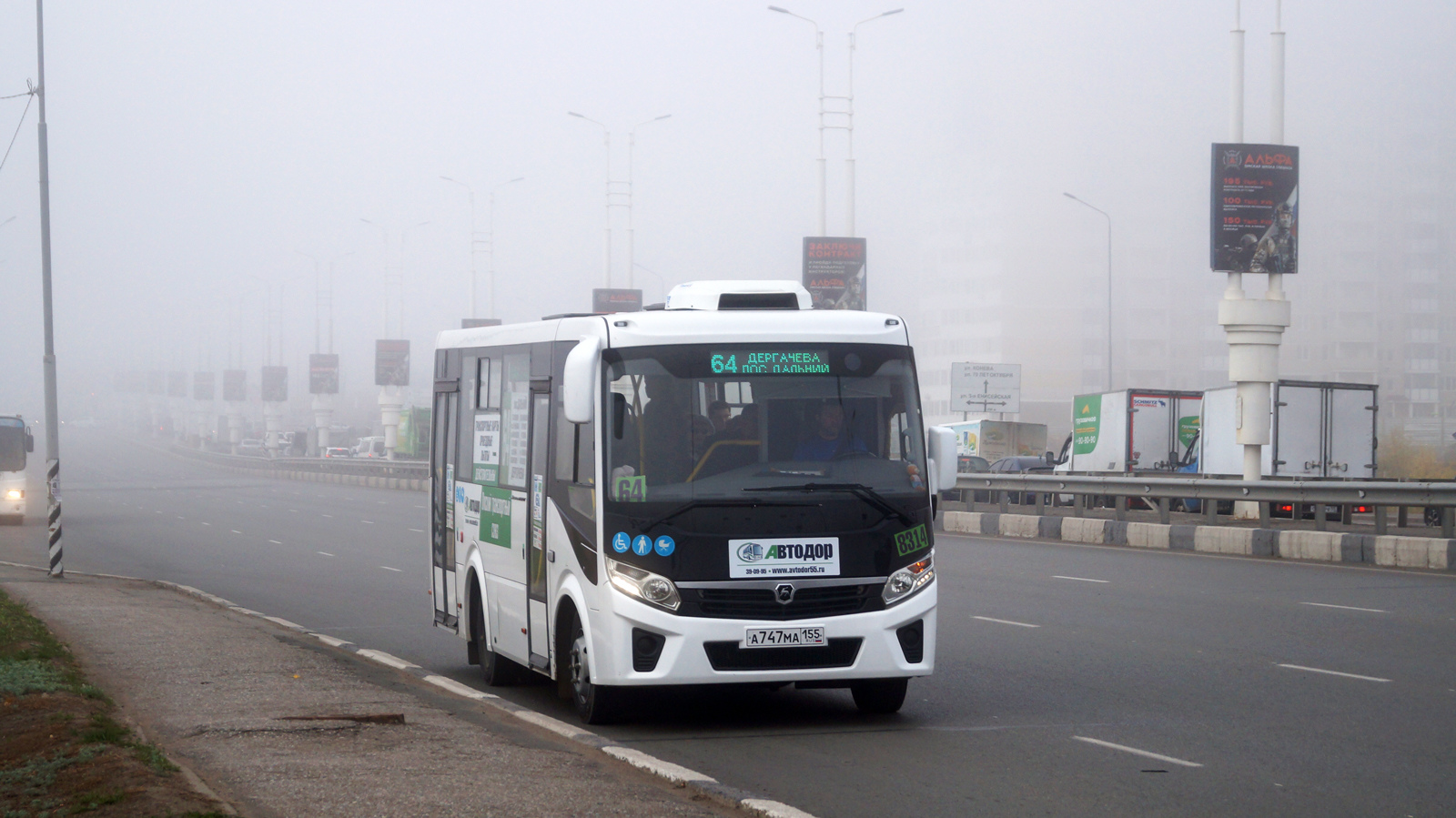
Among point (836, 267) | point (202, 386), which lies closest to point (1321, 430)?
point (836, 267)

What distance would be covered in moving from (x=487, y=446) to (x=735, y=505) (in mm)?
2937

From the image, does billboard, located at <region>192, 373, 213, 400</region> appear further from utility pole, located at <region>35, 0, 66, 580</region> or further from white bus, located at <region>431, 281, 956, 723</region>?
white bus, located at <region>431, 281, 956, 723</region>

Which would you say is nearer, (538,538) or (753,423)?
(753,423)

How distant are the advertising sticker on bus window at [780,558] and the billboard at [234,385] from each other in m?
134

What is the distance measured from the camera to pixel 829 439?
8.77 m

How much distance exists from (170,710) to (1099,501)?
102ft

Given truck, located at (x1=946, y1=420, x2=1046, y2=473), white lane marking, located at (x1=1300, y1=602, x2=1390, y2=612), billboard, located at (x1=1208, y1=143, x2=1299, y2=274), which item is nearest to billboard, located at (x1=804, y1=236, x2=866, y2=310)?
truck, located at (x1=946, y1=420, x2=1046, y2=473)

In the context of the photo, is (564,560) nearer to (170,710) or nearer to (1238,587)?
(170,710)

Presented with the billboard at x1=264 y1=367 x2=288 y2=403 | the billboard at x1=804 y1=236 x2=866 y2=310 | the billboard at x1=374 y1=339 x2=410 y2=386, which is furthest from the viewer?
the billboard at x1=264 y1=367 x2=288 y2=403

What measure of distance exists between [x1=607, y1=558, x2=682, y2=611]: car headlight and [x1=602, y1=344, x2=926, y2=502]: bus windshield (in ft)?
1.37

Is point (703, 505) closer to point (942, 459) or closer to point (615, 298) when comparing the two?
point (942, 459)

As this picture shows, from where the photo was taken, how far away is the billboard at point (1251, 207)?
29016mm

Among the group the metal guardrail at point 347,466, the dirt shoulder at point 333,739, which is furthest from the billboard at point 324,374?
the dirt shoulder at point 333,739

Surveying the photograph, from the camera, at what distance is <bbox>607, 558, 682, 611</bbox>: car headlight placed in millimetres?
8359
